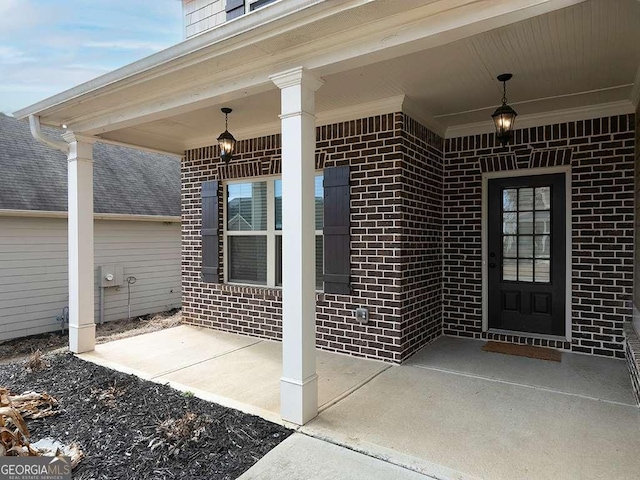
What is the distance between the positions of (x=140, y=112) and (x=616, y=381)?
16.0 ft

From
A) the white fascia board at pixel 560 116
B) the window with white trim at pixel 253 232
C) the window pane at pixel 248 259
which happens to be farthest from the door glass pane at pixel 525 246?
the window pane at pixel 248 259

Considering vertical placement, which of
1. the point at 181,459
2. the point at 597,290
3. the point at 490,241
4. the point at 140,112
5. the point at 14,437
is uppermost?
the point at 140,112

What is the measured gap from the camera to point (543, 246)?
457 centimetres

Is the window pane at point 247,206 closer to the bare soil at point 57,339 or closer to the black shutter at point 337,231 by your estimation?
the black shutter at point 337,231

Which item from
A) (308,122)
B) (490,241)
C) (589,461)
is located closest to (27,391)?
(308,122)

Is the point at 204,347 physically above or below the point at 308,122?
below

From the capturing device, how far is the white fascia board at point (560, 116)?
4067 millimetres

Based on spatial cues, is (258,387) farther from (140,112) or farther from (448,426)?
(140,112)

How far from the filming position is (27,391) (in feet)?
11.4

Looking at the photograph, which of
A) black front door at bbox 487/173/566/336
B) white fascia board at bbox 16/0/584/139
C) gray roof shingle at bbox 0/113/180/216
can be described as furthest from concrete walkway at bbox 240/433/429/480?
gray roof shingle at bbox 0/113/180/216

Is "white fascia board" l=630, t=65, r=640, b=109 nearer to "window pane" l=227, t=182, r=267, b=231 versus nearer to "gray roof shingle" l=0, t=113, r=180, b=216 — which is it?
"window pane" l=227, t=182, r=267, b=231

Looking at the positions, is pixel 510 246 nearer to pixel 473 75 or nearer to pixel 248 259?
pixel 473 75

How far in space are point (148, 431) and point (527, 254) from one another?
4114 mm

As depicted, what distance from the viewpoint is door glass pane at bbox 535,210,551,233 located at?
4.54 metres
